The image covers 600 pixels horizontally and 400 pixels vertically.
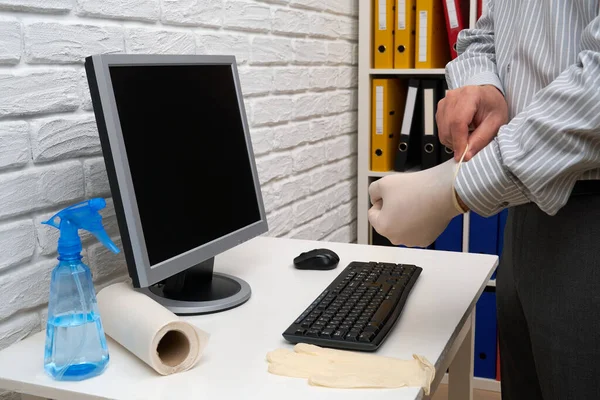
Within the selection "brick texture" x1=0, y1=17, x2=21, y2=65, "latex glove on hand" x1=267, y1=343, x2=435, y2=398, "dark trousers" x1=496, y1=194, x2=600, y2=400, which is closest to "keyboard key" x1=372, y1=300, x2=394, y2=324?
"latex glove on hand" x1=267, y1=343, x2=435, y2=398

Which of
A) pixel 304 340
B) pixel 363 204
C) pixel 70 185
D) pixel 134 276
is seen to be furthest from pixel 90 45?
pixel 363 204

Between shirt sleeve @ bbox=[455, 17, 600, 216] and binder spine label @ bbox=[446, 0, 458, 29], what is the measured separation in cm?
157

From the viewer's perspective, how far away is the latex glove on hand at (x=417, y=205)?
3.20 feet

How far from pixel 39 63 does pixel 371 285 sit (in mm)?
702

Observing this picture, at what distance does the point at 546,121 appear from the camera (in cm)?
85

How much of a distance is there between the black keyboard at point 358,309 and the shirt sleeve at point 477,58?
39 cm

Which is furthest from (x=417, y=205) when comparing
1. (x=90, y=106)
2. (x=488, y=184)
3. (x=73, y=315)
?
(x=90, y=106)

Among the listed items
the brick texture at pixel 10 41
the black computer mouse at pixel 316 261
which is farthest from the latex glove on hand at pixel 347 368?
the brick texture at pixel 10 41

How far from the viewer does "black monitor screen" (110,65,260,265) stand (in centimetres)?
105

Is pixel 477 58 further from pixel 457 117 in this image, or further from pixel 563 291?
pixel 563 291

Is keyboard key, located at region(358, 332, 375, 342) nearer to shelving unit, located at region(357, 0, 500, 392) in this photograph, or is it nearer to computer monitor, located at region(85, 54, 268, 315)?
computer monitor, located at region(85, 54, 268, 315)

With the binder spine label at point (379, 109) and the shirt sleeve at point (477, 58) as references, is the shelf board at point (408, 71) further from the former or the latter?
the shirt sleeve at point (477, 58)

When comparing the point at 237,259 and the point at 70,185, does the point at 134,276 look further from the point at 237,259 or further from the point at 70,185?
the point at 237,259

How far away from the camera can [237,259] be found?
1.49m
